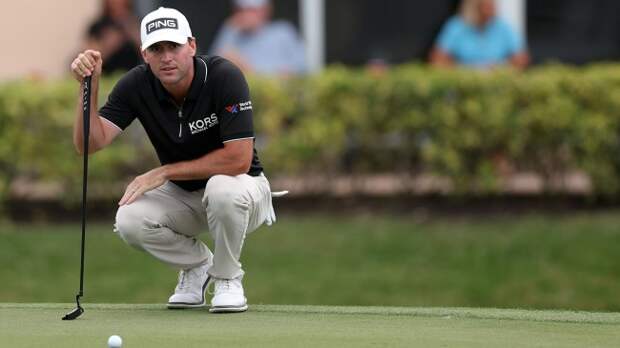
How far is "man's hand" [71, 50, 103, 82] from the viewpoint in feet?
24.6

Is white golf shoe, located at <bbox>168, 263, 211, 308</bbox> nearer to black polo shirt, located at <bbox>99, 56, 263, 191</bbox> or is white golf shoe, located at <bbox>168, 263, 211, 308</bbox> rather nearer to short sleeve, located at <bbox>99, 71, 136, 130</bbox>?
black polo shirt, located at <bbox>99, 56, 263, 191</bbox>

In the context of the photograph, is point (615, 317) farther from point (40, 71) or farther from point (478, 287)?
point (40, 71)

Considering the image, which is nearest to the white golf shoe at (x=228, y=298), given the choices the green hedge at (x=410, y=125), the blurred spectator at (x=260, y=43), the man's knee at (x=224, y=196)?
the man's knee at (x=224, y=196)

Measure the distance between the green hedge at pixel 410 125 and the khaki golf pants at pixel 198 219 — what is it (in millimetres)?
4765

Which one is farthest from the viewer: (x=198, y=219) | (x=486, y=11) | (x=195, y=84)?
(x=486, y=11)

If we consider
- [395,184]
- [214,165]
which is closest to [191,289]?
[214,165]

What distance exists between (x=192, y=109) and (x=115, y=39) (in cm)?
664

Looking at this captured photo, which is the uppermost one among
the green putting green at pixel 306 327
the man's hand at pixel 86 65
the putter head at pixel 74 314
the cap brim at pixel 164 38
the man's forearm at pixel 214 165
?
the cap brim at pixel 164 38

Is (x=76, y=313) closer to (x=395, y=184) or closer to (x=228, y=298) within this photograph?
(x=228, y=298)

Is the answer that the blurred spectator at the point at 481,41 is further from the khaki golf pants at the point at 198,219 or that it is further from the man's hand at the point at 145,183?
the man's hand at the point at 145,183

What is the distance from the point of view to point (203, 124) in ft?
25.1

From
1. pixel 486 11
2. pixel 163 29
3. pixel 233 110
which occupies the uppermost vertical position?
pixel 486 11

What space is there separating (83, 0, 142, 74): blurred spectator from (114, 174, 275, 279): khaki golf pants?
6108mm

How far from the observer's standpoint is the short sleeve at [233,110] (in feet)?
24.8
